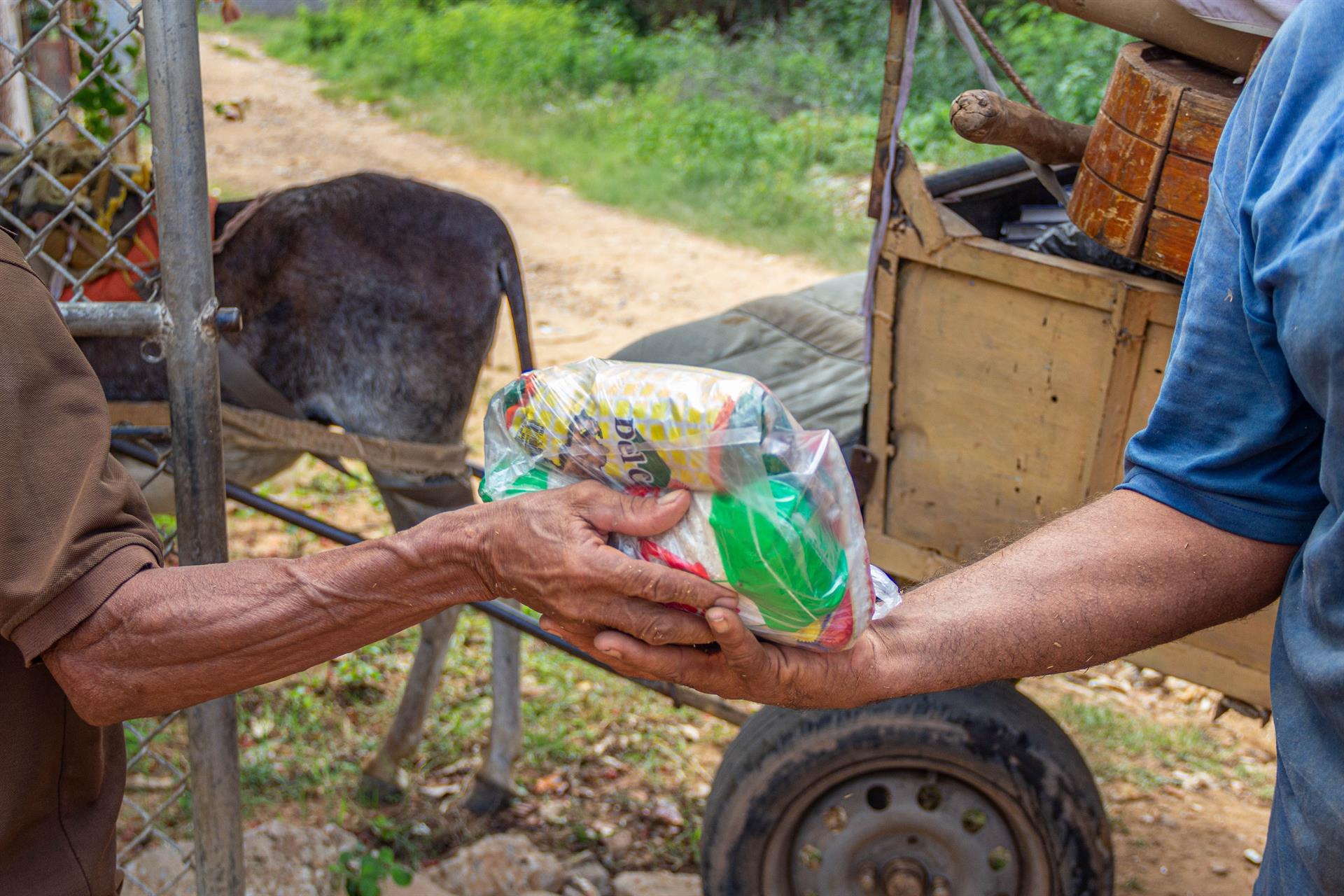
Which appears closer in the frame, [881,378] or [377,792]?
[881,378]

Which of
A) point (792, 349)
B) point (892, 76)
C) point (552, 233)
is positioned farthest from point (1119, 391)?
point (552, 233)

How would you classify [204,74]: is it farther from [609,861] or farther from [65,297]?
[609,861]

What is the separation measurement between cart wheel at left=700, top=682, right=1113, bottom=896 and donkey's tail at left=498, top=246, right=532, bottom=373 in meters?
Answer: 1.43

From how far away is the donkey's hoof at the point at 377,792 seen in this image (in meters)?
3.21

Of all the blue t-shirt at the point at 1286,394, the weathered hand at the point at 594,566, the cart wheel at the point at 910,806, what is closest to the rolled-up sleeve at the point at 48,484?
the weathered hand at the point at 594,566

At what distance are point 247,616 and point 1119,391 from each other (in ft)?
4.79

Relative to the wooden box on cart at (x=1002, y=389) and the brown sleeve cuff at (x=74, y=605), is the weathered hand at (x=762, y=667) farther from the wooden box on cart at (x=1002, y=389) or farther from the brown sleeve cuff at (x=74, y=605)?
the wooden box on cart at (x=1002, y=389)

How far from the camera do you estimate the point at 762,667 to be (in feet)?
3.97

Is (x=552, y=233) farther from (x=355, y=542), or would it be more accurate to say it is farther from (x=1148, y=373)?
(x=1148, y=373)

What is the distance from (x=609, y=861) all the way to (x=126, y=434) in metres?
1.59

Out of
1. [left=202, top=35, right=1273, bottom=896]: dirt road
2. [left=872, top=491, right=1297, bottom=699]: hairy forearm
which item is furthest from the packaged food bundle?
[left=202, top=35, right=1273, bottom=896]: dirt road

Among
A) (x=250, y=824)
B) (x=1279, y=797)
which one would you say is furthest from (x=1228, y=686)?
(x=250, y=824)

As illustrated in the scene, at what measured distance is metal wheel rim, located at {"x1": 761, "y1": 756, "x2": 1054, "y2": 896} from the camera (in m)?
2.15

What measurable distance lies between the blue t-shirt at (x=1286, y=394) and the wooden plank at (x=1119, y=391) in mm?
650
